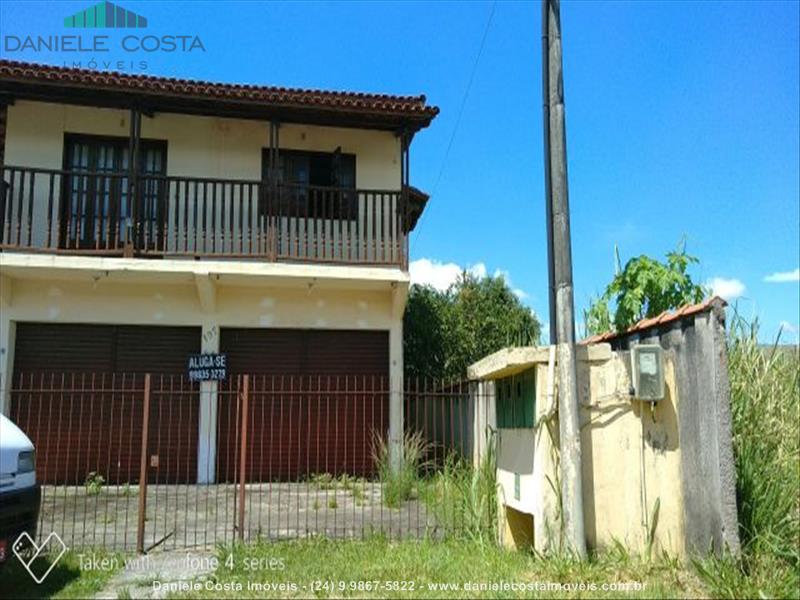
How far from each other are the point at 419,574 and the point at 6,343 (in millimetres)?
8771

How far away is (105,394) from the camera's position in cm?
1196

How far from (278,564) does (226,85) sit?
26.7 feet

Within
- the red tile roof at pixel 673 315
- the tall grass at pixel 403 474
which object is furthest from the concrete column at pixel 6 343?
the red tile roof at pixel 673 315

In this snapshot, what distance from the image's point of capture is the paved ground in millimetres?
7625

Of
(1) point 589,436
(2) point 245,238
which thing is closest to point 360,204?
(2) point 245,238

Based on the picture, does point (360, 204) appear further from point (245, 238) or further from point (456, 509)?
point (456, 509)

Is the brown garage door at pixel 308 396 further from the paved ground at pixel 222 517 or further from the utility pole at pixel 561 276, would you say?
the utility pole at pixel 561 276

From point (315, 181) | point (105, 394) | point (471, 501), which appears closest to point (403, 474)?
point (471, 501)

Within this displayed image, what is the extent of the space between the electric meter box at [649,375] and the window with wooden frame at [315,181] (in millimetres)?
7126

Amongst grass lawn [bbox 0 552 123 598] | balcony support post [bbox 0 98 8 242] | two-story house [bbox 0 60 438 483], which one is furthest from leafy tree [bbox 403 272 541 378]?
grass lawn [bbox 0 552 123 598]

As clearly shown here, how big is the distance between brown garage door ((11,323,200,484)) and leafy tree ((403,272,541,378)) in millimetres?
5677

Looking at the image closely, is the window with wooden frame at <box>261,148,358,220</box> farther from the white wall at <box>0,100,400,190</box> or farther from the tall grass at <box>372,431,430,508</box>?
the tall grass at <box>372,431,430,508</box>

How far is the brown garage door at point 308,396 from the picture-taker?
1198 cm

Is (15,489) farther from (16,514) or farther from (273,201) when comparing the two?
(273,201)
